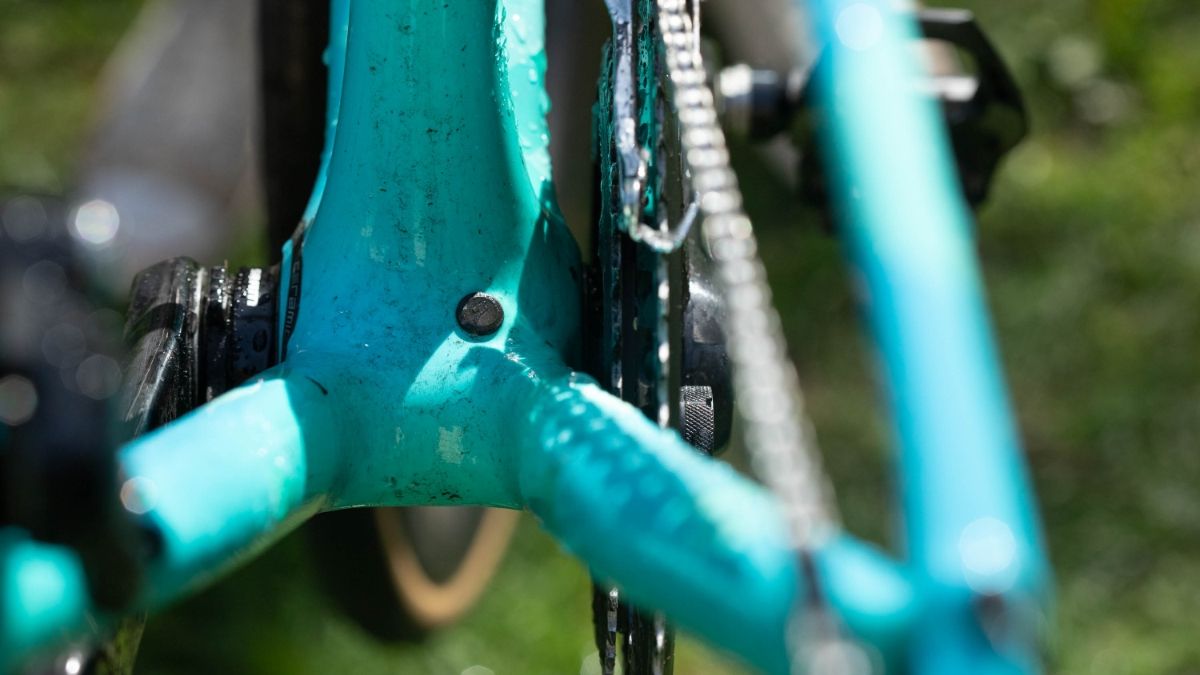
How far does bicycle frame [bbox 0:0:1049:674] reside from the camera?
369mm

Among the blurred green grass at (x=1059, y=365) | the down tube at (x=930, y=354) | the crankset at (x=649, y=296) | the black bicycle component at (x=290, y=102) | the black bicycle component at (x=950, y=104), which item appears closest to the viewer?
the down tube at (x=930, y=354)

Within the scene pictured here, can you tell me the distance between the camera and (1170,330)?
155cm

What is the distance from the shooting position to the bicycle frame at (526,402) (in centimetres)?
37

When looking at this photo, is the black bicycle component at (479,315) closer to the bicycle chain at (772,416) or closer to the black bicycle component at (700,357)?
the black bicycle component at (700,357)

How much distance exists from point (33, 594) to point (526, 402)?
25cm

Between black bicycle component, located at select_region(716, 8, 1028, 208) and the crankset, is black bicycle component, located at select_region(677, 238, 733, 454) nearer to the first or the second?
the crankset

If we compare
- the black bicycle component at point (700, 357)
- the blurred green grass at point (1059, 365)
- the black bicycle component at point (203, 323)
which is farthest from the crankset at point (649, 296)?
the blurred green grass at point (1059, 365)

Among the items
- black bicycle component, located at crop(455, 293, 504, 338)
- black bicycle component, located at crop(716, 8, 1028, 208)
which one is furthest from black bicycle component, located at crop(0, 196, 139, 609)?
black bicycle component, located at crop(716, 8, 1028, 208)

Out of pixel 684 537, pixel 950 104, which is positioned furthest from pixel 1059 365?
pixel 684 537

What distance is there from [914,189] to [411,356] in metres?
0.31

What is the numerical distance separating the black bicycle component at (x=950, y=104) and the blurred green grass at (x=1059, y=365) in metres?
0.47

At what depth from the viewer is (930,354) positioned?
389 millimetres

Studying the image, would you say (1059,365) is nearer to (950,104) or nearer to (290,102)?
(950,104)

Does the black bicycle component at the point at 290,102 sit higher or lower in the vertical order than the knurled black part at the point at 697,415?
higher
